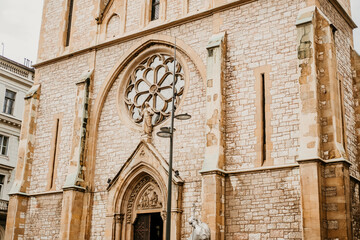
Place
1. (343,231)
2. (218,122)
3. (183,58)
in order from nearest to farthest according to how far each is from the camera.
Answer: (343,231)
(218,122)
(183,58)

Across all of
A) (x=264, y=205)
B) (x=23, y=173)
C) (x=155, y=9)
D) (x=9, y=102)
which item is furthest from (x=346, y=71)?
(x=9, y=102)

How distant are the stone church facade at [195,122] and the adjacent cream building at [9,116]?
8.15 m

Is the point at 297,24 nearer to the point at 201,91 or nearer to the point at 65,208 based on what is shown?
the point at 201,91

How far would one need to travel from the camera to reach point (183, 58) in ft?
63.0

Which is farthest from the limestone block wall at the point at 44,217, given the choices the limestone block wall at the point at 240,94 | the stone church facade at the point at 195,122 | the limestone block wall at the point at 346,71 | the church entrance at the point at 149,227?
the limestone block wall at the point at 346,71

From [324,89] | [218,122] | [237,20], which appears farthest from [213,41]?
[324,89]

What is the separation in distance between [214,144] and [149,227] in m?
4.36

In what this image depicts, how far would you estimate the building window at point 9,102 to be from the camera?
31672 millimetres

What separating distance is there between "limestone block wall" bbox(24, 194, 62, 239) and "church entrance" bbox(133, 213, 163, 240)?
3.66 metres

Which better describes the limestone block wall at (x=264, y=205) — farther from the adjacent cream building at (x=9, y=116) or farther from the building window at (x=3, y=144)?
the building window at (x=3, y=144)

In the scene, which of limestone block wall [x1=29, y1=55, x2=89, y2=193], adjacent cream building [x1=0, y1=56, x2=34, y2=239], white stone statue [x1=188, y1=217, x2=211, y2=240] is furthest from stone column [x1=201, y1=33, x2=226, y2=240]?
adjacent cream building [x1=0, y1=56, x2=34, y2=239]

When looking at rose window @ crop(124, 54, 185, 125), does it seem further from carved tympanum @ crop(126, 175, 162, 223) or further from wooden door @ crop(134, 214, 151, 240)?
wooden door @ crop(134, 214, 151, 240)

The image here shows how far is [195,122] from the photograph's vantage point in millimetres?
18031

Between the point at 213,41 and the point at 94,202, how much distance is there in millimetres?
7888
